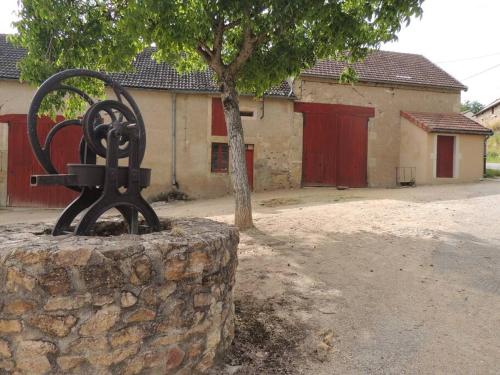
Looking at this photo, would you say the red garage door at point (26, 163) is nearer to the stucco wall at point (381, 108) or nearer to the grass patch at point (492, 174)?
the stucco wall at point (381, 108)

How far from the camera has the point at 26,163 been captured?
12516mm

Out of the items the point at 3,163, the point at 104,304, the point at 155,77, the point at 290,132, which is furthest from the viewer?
the point at 290,132

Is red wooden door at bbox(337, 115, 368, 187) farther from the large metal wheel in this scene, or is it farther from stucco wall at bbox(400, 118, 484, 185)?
the large metal wheel

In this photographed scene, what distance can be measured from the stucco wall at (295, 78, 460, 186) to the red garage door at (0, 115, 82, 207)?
8.49m

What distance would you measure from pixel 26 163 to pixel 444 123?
14437mm

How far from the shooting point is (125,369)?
2.36 meters

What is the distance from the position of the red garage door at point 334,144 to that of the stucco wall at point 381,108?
28 cm

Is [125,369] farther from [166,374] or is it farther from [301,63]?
[301,63]

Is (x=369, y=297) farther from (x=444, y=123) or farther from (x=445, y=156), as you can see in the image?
(x=444, y=123)

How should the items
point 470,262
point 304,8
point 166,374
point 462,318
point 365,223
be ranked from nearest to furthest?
1. point 166,374
2. point 462,318
3. point 470,262
4. point 304,8
5. point 365,223

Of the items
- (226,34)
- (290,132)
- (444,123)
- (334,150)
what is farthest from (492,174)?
(226,34)

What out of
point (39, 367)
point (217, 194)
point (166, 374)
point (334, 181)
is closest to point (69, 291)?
point (39, 367)

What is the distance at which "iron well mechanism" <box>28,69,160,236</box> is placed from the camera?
2840 millimetres

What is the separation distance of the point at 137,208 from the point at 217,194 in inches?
424
